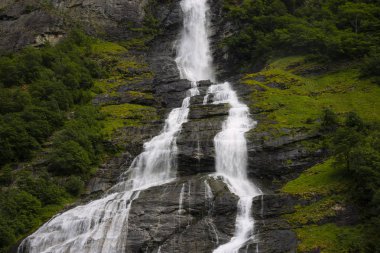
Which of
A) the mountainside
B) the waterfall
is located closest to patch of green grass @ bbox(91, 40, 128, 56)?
the mountainside

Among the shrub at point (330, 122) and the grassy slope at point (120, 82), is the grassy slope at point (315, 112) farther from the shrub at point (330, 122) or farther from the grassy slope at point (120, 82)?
the grassy slope at point (120, 82)

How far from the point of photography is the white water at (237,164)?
22.7 meters

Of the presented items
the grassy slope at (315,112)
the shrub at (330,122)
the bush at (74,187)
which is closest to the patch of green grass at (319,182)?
the grassy slope at (315,112)

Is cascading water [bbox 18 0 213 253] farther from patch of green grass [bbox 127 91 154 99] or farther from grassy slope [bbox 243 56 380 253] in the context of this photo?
grassy slope [bbox 243 56 380 253]

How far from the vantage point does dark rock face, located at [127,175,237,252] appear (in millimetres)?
22750

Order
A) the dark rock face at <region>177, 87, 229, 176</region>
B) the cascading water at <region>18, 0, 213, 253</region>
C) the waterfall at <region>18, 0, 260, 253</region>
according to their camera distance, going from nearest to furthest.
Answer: the waterfall at <region>18, 0, 260, 253</region> → the cascading water at <region>18, 0, 213, 253</region> → the dark rock face at <region>177, 87, 229, 176</region>

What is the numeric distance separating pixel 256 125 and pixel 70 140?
583 inches

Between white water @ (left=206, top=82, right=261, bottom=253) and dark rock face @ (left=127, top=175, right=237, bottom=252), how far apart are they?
56 centimetres

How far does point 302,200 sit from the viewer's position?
23766 millimetres

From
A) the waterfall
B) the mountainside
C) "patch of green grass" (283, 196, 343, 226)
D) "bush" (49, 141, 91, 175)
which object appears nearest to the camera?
"patch of green grass" (283, 196, 343, 226)

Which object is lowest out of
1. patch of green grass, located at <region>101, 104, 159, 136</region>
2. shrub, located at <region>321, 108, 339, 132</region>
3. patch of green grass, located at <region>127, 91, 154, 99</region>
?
shrub, located at <region>321, 108, 339, 132</region>

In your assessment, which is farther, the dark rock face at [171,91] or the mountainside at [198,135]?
the dark rock face at [171,91]

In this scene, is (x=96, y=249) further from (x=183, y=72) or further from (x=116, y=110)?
(x=183, y=72)

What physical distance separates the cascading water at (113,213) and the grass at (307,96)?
7194mm
